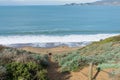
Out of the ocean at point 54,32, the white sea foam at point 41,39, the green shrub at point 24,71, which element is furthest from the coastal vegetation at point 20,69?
the white sea foam at point 41,39

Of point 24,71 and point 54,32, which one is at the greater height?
point 54,32

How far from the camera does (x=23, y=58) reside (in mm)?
12055

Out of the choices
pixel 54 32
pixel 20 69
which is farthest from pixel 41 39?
pixel 20 69

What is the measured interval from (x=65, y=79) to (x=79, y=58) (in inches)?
66.4

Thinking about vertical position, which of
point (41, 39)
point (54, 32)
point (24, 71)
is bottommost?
point (24, 71)

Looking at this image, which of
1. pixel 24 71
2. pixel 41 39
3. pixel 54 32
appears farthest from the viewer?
pixel 54 32

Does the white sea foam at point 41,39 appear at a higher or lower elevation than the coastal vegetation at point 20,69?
higher

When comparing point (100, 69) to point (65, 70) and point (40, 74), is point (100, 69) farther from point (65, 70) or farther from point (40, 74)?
point (40, 74)

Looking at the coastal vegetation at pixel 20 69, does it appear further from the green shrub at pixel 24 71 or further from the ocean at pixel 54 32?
the ocean at pixel 54 32

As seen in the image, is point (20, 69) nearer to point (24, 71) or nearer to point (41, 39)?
point (24, 71)

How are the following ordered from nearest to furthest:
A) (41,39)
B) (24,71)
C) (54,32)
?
(24,71), (41,39), (54,32)

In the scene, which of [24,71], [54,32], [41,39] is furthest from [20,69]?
[54,32]

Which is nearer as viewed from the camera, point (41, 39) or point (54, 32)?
point (41, 39)

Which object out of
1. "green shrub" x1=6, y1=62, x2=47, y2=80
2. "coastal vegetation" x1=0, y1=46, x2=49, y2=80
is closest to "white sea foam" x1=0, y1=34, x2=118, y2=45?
"coastal vegetation" x1=0, y1=46, x2=49, y2=80
